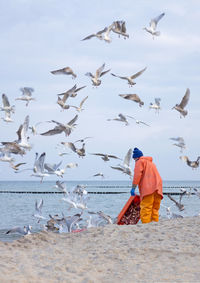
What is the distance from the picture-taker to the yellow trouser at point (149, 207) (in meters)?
9.49

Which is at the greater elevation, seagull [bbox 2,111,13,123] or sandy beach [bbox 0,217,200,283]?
seagull [bbox 2,111,13,123]

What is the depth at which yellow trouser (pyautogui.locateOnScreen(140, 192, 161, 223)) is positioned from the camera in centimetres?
949

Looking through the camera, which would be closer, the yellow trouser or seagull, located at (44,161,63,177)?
seagull, located at (44,161,63,177)

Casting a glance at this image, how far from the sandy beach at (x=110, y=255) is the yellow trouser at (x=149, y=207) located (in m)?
0.70

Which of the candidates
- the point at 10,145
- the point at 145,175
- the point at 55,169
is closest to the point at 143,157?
the point at 145,175

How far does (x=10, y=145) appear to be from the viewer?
26.8 feet

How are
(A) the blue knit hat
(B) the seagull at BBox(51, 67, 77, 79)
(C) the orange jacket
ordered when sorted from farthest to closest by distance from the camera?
(A) the blue knit hat, (C) the orange jacket, (B) the seagull at BBox(51, 67, 77, 79)

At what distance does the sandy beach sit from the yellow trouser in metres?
0.70


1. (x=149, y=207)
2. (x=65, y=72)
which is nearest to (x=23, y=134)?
(x=65, y=72)

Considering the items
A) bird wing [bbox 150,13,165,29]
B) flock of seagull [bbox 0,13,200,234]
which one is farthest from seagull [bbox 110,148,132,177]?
bird wing [bbox 150,13,165,29]

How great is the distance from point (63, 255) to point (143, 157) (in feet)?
11.5

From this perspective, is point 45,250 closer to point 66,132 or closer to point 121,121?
point 66,132

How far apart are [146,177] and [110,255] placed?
3195 millimetres

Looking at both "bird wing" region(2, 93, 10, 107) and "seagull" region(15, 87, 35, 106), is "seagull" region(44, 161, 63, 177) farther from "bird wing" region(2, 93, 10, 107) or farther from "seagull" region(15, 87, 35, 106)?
"bird wing" region(2, 93, 10, 107)
